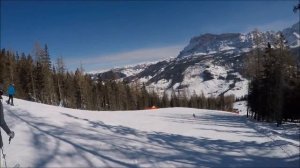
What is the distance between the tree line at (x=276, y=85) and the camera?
54312mm

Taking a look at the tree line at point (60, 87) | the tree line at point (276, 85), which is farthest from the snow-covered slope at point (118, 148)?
the tree line at point (60, 87)

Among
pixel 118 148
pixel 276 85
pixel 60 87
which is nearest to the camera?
pixel 118 148

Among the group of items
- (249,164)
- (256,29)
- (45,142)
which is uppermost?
(256,29)

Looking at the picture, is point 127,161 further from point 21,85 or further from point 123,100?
point 123,100

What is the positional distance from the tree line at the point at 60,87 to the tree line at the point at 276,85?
3408 centimetres

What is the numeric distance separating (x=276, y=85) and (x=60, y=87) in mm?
62234

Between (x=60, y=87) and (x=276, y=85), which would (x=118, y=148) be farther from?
(x=60, y=87)

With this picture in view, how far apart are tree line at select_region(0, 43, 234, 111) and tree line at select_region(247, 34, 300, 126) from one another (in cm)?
3408

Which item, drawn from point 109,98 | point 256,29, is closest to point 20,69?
point 109,98

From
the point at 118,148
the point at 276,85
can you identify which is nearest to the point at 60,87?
the point at 276,85

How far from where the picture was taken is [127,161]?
16.8m

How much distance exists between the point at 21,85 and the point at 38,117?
62.3 metres

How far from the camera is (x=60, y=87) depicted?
98625mm

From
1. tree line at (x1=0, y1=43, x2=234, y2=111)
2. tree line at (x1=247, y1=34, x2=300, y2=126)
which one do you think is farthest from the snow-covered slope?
tree line at (x1=0, y1=43, x2=234, y2=111)
